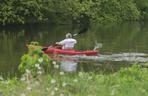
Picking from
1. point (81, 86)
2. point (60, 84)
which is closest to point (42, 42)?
point (60, 84)

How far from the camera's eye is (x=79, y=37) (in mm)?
38438

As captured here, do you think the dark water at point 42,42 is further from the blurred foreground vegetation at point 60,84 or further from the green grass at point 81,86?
the blurred foreground vegetation at point 60,84

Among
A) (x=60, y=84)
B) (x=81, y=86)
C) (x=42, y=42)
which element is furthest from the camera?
(x=42, y=42)

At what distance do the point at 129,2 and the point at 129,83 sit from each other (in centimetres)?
5352

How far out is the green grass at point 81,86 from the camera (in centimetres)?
669

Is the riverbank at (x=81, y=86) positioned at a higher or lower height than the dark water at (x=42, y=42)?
higher

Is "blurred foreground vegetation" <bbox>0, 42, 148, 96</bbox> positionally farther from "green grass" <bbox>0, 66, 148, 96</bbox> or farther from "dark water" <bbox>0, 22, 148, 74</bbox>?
"dark water" <bbox>0, 22, 148, 74</bbox>

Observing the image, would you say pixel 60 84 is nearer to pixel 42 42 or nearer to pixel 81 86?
pixel 81 86

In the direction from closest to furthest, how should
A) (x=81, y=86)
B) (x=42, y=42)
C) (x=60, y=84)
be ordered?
(x=81, y=86) < (x=60, y=84) < (x=42, y=42)

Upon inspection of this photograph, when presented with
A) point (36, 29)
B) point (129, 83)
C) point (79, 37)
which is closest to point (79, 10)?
point (36, 29)

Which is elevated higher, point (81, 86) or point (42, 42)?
point (81, 86)

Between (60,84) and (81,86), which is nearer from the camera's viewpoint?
(81,86)

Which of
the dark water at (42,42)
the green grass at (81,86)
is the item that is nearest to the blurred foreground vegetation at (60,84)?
the green grass at (81,86)

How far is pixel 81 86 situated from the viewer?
27.1 feet
